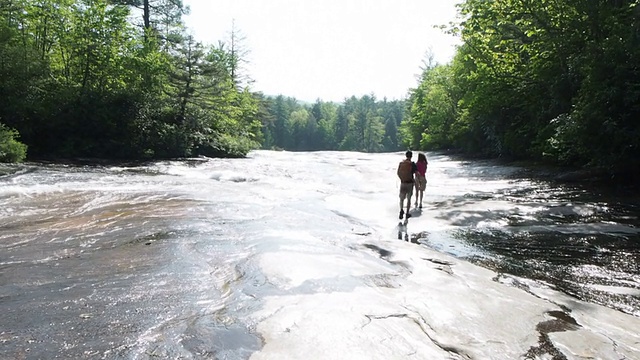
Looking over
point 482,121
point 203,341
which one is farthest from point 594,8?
point 203,341

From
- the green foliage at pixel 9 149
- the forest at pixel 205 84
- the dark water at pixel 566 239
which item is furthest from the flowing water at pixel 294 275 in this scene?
the green foliage at pixel 9 149

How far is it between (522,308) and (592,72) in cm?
1250

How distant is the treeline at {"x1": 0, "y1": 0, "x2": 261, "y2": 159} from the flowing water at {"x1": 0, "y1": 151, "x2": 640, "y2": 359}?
12.2 m

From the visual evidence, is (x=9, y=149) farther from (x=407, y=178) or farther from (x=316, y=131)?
(x=316, y=131)

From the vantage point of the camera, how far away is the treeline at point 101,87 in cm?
2105

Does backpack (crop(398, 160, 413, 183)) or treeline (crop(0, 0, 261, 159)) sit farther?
treeline (crop(0, 0, 261, 159))

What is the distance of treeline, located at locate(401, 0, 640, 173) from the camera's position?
1264cm

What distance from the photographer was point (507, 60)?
21438 millimetres

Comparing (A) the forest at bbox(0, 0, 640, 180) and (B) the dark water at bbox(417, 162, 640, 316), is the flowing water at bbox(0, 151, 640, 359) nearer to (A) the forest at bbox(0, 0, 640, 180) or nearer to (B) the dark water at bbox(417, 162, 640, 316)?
(B) the dark water at bbox(417, 162, 640, 316)

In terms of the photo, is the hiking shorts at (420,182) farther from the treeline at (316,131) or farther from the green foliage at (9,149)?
the treeline at (316,131)

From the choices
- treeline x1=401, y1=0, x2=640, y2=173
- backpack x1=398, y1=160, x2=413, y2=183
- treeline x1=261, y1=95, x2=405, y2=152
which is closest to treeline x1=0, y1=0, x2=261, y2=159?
backpack x1=398, y1=160, x2=413, y2=183

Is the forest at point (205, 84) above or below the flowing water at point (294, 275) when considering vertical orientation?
above

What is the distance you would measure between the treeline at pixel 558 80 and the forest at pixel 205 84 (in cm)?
5

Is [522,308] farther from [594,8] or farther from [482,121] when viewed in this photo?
[482,121]
